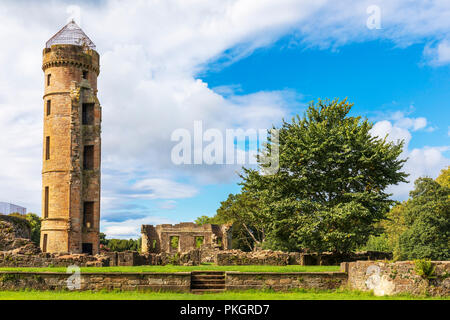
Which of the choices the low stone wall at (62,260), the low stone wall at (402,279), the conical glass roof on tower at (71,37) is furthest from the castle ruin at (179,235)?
the low stone wall at (402,279)

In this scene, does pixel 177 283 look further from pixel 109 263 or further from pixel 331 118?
pixel 331 118

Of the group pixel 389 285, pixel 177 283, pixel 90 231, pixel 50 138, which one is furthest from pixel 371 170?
pixel 50 138

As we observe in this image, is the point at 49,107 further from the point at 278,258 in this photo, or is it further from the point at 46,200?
the point at 278,258

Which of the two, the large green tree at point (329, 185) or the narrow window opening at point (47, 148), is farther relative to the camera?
the narrow window opening at point (47, 148)

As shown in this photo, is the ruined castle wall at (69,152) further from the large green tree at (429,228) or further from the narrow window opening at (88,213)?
the large green tree at (429,228)

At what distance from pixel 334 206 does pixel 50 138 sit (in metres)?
24.1

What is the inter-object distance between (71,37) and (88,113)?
685 cm

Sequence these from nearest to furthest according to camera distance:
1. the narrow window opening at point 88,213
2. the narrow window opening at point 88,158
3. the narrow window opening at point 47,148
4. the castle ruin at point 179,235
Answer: the narrow window opening at point 47,148 → the narrow window opening at point 88,213 → the narrow window opening at point 88,158 → the castle ruin at point 179,235

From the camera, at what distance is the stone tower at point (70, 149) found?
36.8 m

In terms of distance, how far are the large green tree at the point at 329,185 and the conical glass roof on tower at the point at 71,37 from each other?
70.4 feet

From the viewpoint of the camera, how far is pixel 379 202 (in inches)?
1047

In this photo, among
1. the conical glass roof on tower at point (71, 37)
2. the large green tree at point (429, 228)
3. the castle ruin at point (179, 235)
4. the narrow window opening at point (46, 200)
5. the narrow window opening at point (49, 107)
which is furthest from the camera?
the castle ruin at point (179, 235)

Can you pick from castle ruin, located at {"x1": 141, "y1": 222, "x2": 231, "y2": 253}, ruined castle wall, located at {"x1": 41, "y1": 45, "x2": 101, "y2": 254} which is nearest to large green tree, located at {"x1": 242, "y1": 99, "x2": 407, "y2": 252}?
ruined castle wall, located at {"x1": 41, "y1": 45, "x2": 101, "y2": 254}

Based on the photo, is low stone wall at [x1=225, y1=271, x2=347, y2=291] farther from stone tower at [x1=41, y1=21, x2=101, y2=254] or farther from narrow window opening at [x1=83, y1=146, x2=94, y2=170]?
narrow window opening at [x1=83, y1=146, x2=94, y2=170]
